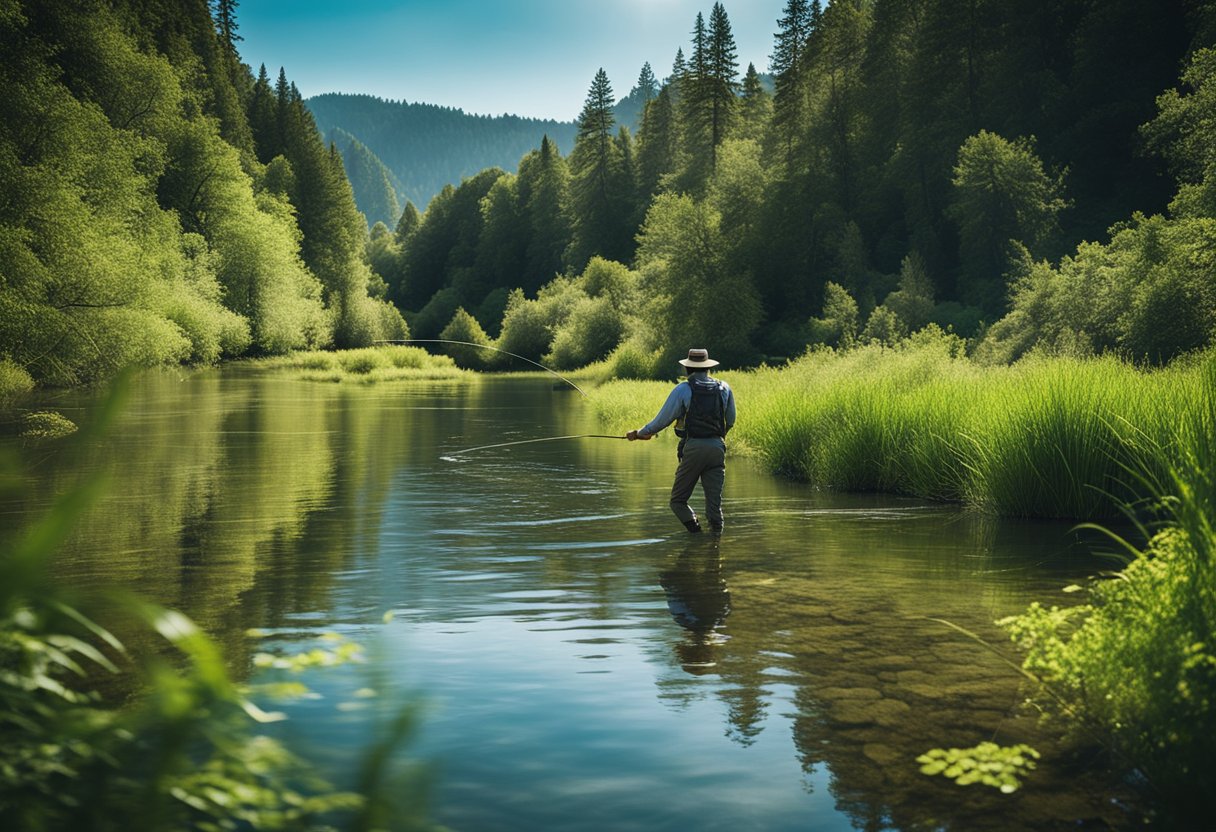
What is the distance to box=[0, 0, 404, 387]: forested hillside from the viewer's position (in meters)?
31.8

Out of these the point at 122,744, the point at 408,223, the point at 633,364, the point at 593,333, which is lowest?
the point at 122,744

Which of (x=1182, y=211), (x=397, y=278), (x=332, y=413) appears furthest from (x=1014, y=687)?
(x=397, y=278)

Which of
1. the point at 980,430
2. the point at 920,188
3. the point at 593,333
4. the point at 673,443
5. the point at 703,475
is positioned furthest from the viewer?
the point at 920,188

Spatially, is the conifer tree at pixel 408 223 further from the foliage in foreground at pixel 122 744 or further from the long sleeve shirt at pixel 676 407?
the foliage in foreground at pixel 122 744

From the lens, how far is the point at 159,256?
4653 cm

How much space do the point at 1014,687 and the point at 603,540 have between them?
744 centimetres

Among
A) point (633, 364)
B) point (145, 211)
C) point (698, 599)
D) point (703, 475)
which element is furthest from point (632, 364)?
point (698, 599)

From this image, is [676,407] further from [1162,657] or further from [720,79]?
[720,79]

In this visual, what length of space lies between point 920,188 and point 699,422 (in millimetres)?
64246

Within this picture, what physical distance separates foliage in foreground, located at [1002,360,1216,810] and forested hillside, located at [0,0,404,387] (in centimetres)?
523

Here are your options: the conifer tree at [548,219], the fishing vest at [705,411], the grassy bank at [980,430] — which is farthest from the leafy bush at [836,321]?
the conifer tree at [548,219]

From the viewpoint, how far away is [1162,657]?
5297 millimetres

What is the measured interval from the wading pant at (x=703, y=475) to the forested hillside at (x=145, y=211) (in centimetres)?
805

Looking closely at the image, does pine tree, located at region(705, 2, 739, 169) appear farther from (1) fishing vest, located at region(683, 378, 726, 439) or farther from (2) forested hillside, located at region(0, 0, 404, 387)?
(1) fishing vest, located at region(683, 378, 726, 439)
